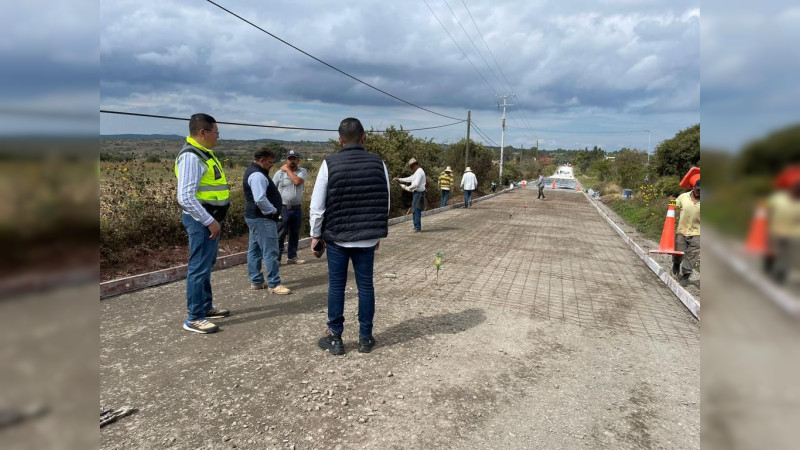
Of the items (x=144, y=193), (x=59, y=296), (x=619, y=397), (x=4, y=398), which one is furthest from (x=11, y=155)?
(x=144, y=193)

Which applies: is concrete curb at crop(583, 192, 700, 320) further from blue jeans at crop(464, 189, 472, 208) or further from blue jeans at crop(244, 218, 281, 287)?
blue jeans at crop(464, 189, 472, 208)

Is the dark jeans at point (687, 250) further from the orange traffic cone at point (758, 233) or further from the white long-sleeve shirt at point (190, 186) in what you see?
the orange traffic cone at point (758, 233)

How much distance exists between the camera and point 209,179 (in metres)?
3.98

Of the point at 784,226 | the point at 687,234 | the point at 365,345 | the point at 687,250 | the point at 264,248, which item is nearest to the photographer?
the point at 784,226

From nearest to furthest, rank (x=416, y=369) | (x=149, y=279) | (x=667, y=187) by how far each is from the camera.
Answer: (x=416, y=369)
(x=149, y=279)
(x=667, y=187)

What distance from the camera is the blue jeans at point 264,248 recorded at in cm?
521

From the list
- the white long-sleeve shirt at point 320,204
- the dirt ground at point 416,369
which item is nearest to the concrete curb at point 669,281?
the dirt ground at point 416,369

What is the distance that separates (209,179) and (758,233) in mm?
4102

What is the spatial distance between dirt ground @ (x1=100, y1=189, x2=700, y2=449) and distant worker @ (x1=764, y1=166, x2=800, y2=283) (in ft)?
8.65

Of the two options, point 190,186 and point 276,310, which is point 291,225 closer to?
point 276,310

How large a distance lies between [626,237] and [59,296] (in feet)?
38.7

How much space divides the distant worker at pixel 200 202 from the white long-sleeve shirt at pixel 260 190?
0.76m

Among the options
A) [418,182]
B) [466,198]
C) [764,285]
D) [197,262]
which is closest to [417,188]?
[418,182]

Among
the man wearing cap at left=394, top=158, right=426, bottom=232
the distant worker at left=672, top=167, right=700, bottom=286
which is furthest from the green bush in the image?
the distant worker at left=672, top=167, right=700, bottom=286
